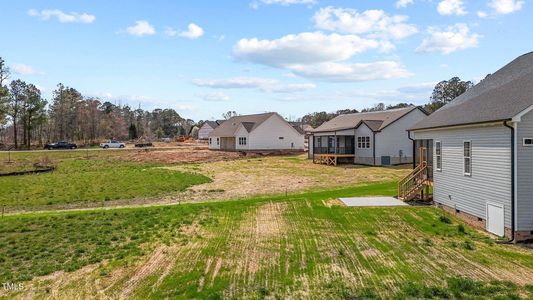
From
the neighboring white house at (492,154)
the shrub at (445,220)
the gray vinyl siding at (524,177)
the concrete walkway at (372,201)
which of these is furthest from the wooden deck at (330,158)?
the gray vinyl siding at (524,177)

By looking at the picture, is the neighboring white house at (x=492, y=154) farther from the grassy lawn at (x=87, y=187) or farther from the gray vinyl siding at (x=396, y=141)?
the gray vinyl siding at (x=396, y=141)

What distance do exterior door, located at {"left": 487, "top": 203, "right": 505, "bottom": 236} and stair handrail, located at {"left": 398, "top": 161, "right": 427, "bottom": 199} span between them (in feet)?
17.8

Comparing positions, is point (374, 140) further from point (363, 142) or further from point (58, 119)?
point (58, 119)

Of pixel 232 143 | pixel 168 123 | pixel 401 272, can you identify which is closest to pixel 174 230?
pixel 401 272

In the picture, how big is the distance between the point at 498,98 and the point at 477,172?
2874mm

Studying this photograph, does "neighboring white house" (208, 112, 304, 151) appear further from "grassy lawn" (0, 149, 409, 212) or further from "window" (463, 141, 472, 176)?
"window" (463, 141, 472, 176)

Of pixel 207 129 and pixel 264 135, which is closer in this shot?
pixel 264 135

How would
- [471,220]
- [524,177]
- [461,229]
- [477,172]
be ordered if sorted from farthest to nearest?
[471,220] < [477,172] < [461,229] < [524,177]

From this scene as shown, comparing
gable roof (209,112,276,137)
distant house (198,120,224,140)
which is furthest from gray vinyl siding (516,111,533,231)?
distant house (198,120,224,140)

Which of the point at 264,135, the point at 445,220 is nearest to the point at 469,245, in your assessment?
the point at 445,220

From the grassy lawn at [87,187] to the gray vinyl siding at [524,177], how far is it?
56.6ft

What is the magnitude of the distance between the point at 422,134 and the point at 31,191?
70.8 feet

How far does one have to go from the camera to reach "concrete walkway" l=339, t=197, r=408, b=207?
17.1 metres

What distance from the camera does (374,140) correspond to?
37.5 metres
